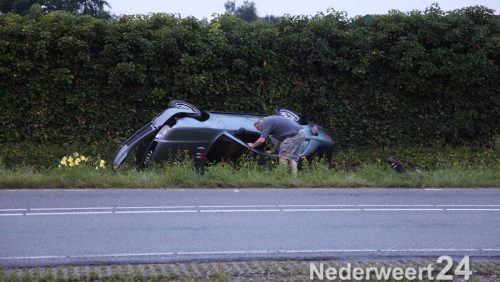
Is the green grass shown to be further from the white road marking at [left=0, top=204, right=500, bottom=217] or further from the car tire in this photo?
the white road marking at [left=0, top=204, right=500, bottom=217]

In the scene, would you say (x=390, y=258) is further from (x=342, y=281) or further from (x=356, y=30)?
(x=356, y=30)

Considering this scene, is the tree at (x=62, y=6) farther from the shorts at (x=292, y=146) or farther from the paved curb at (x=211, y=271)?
the paved curb at (x=211, y=271)

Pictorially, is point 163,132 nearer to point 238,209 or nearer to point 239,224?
point 238,209

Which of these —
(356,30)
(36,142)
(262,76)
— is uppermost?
(356,30)

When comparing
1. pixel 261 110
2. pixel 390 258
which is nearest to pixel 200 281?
pixel 390 258

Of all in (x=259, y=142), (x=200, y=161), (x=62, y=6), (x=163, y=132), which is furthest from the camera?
(x=62, y=6)

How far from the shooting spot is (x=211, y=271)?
7.82 m

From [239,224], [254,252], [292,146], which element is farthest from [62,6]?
[254,252]

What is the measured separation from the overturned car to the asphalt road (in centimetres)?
149

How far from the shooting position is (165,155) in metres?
15.1

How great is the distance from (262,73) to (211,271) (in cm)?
1243

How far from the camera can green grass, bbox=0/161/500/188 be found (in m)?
14.2

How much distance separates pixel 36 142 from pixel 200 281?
524 inches

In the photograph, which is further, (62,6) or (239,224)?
(62,6)
